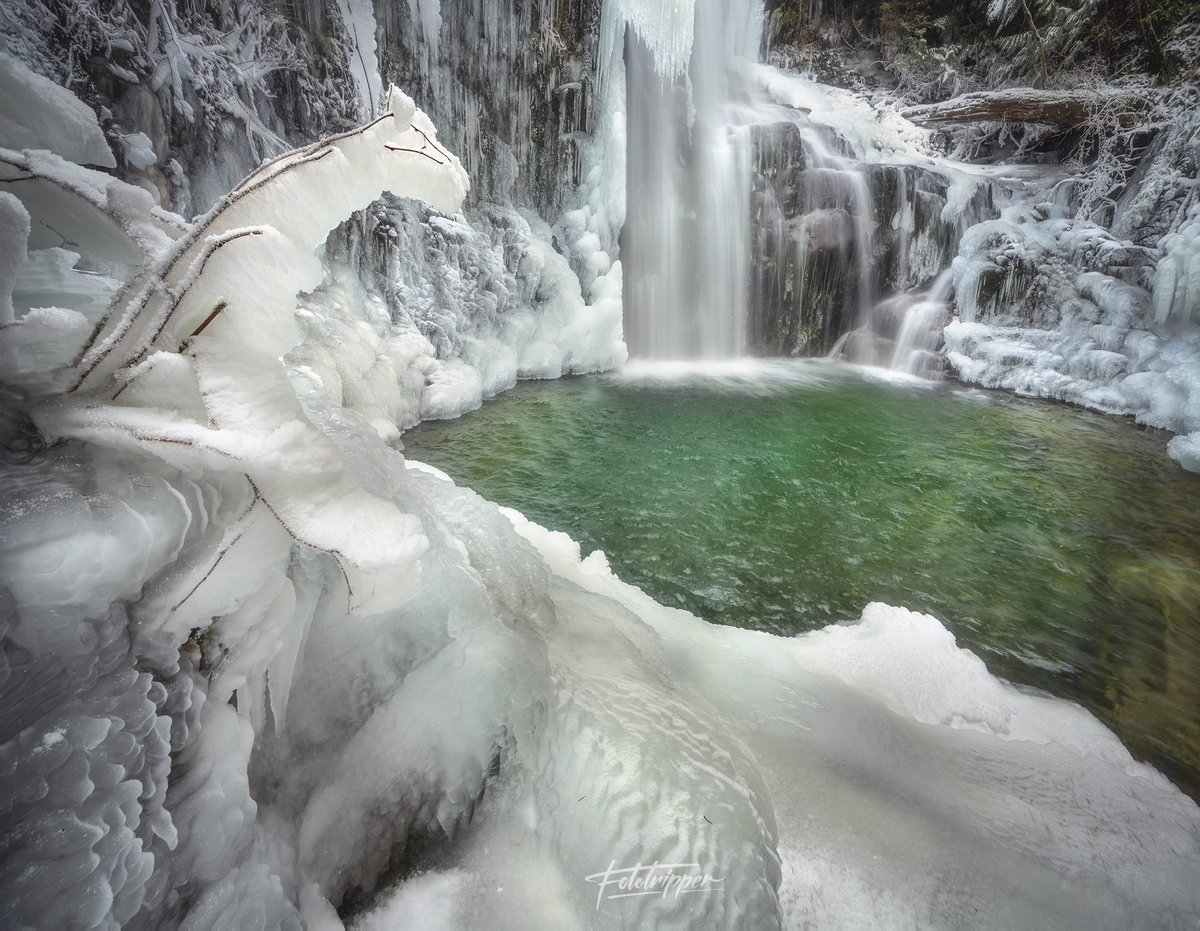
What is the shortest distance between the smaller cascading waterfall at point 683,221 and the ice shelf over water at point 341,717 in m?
10.7

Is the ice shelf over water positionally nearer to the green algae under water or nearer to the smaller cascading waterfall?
the green algae under water

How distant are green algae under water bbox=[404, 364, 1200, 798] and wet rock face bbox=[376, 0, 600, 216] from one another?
4.46m

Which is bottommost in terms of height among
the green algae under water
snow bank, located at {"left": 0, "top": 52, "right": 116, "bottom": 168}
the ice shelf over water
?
the green algae under water

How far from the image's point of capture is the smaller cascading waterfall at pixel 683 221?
1175 centimetres

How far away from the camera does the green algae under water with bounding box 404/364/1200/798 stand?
3.43 m

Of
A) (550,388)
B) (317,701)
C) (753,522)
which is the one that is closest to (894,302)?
(550,388)

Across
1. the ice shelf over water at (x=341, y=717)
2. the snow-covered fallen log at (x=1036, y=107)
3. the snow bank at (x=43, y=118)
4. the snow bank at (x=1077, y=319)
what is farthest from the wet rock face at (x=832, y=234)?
the snow bank at (x=43, y=118)

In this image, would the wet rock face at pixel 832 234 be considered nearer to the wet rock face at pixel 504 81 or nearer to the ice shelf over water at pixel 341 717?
the wet rock face at pixel 504 81

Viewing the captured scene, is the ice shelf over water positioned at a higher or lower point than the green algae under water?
higher

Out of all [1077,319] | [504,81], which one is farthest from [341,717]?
[1077,319]

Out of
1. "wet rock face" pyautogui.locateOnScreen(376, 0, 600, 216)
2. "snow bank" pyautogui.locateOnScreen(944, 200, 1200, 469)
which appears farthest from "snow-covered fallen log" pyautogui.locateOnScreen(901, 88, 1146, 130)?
"wet rock face" pyautogui.locateOnScreen(376, 0, 600, 216)

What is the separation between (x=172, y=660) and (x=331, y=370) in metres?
4.58

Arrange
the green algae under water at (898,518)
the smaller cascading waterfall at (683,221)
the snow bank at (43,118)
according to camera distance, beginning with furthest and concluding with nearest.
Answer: the smaller cascading waterfall at (683,221)
the green algae under water at (898,518)
the snow bank at (43,118)

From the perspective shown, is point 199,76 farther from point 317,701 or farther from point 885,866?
point 885,866
